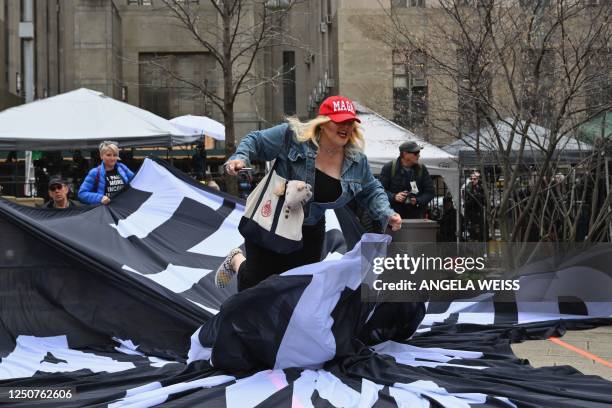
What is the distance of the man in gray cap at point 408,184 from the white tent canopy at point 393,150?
13.4 feet

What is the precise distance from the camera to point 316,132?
16.5 feet

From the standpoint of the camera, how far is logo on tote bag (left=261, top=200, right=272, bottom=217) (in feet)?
15.5

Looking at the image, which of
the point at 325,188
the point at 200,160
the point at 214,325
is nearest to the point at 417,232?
the point at 325,188

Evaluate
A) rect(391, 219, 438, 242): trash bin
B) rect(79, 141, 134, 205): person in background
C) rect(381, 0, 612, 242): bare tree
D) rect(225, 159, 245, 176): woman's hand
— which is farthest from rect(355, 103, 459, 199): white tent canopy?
rect(225, 159, 245, 176): woman's hand

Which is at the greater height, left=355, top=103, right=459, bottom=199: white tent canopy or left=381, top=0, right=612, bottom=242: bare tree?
left=381, top=0, right=612, bottom=242: bare tree

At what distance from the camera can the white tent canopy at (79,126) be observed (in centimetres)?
1408

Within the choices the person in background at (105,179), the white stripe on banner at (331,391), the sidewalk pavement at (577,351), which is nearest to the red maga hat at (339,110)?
the white stripe on banner at (331,391)

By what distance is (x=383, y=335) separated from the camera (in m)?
5.79

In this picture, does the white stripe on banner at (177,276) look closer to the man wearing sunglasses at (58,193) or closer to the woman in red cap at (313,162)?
the woman in red cap at (313,162)

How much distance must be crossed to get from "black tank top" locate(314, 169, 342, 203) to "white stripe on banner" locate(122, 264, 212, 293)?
184 cm

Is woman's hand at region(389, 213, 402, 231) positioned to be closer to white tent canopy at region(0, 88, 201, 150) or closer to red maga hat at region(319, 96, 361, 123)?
red maga hat at region(319, 96, 361, 123)

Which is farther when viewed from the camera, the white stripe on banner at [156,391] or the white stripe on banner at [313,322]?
the white stripe on banner at [313,322]

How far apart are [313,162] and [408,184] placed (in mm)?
4004

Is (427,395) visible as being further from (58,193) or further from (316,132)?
(58,193)
